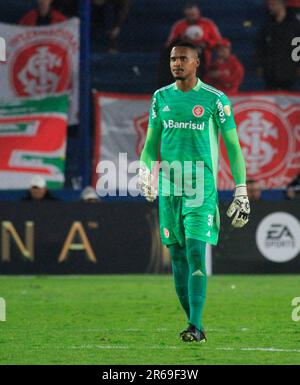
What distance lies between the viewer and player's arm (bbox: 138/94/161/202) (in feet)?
32.4

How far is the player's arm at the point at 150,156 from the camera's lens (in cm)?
988

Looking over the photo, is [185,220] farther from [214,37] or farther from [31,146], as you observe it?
[214,37]

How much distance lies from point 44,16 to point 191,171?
897 cm

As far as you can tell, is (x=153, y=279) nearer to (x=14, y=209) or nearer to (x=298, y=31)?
(x=14, y=209)

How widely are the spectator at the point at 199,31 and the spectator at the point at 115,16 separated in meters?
0.78

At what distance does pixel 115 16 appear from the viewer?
18.7 m

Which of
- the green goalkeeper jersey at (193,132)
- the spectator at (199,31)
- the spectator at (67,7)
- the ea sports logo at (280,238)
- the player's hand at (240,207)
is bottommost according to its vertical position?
the ea sports logo at (280,238)

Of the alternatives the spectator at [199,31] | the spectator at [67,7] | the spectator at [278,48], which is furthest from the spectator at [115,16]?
the spectator at [278,48]

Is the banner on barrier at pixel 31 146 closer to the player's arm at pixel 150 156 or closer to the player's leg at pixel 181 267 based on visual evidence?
the player's arm at pixel 150 156

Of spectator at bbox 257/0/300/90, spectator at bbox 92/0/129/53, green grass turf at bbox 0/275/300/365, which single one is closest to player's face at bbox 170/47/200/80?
green grass turf at bbox 0/275/300/365

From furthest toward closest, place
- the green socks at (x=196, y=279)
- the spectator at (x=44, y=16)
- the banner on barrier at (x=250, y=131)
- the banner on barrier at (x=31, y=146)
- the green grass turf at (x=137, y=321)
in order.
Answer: the spectator at (x=44, y=16)
the banner on barrier at (x=250, y=131)
the banner on barrier at (x=31, y=146)
the green socks at (x=196, y=279)
the green grass turf at (x=137, y=321)

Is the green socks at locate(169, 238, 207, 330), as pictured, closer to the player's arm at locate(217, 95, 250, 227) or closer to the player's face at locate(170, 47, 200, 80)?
the player's arm at locate(217, 95, 250, 227)

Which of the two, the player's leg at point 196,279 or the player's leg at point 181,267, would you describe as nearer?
the player's leg at point 196,279

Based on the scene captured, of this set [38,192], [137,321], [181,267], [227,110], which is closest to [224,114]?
[227,110]
